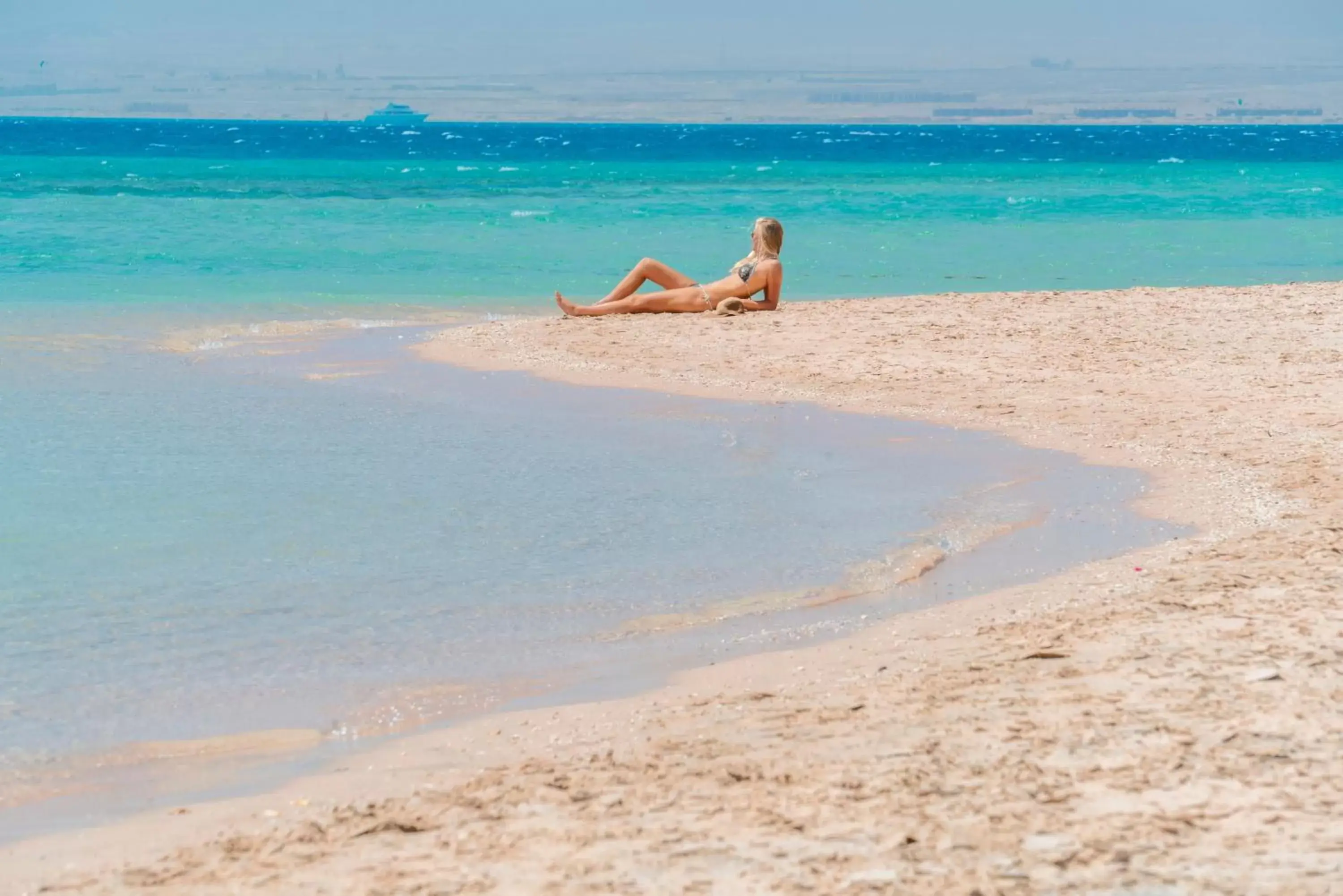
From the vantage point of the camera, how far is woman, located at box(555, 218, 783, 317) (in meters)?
14.5

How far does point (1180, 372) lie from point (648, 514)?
5.20 metres

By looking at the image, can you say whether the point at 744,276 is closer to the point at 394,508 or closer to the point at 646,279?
the point at 646,279

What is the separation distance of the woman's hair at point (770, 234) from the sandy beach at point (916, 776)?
25.6ft

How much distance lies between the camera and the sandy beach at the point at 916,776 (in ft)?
11.3

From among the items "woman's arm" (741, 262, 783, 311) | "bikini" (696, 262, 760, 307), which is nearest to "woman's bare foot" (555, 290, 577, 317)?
"bikini" (696, 262, 760, 307)

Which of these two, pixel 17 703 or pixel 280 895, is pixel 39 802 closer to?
pixel 17 703

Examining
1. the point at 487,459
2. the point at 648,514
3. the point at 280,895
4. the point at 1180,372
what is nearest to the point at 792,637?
the point at 648,514

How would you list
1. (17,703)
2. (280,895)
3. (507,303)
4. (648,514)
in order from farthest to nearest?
(507,303), (648,514), (17,703), (280,895)

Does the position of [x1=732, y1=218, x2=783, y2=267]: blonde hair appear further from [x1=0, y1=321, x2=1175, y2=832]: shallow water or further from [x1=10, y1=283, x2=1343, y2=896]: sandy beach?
[x1=10, y1=283, x2=1343, y2=896]: sandy beach

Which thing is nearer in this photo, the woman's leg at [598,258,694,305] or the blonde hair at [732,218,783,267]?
the blonde hair at [732,218,783,267]

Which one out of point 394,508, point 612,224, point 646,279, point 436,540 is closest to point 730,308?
point 646,279

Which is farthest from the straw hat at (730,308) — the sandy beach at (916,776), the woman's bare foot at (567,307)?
the sandy beach at (916,776)

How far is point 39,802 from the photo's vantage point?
421 centimetres

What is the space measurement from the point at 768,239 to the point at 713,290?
70 cm
